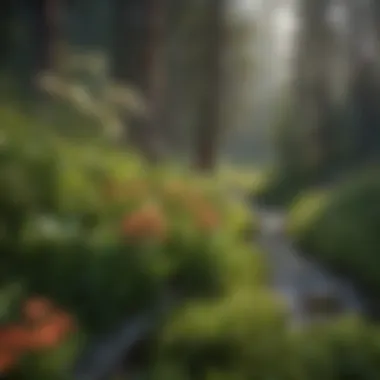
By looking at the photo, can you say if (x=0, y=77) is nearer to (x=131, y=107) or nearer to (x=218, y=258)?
(x=131, y=107)

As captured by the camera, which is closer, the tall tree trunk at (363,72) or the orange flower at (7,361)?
the orange flower at (7,361)

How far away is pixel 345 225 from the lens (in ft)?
6.16

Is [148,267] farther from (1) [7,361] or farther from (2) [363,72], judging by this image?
(2) [363,72]

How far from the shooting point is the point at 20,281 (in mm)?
1833

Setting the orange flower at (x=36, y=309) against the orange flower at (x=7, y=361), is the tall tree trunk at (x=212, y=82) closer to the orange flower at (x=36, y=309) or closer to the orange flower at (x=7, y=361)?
the orange flower at (x=36, y=309)

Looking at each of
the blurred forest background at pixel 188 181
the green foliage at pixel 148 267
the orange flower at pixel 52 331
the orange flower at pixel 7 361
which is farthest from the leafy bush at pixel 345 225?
the orange flower at pixel 7 361

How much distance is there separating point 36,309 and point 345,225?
2.47 feet

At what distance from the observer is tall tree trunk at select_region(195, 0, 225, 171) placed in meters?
1.92

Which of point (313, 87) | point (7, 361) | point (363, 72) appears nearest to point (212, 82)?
point (313, 87)

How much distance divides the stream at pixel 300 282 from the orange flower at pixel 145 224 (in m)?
0.23

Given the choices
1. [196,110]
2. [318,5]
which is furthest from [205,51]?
[318,5]

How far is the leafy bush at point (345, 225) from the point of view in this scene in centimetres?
185

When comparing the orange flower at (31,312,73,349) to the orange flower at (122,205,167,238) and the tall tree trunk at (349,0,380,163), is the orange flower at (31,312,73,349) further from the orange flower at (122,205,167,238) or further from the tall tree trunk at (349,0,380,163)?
the tall tree trunk at (349,0,380,163)

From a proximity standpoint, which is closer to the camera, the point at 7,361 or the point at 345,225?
the point at 7,361
